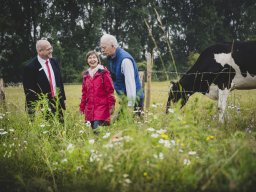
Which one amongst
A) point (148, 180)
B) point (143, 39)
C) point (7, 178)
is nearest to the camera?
point (148, 180)

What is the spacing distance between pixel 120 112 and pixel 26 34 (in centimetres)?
3276

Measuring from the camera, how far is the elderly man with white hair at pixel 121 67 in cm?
398

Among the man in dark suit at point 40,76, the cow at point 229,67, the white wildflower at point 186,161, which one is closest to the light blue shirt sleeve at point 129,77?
the man in dark suit at point 40,76

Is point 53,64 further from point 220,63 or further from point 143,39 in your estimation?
point 143,39

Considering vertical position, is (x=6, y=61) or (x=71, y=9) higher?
(x=71, y=9)

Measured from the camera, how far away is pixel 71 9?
37375 millimetres

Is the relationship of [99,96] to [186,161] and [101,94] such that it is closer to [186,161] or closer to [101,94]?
[101,94]

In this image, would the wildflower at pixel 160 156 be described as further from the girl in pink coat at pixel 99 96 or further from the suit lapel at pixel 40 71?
the suit lapel at pixel 40 71

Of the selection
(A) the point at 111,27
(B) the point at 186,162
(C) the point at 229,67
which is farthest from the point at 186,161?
(A) the point at 111,27

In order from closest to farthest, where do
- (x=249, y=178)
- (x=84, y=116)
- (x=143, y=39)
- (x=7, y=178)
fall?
(x=249, y=178) < (x=7, y=178) < (x=84, y=116) < (x=143, y=39)

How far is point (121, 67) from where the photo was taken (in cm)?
407

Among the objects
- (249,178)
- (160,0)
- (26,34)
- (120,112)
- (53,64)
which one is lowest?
(249,178)

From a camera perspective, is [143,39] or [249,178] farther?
[143,39]

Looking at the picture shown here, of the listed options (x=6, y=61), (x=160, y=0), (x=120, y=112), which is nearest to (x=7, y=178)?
(x=120, y=112)
